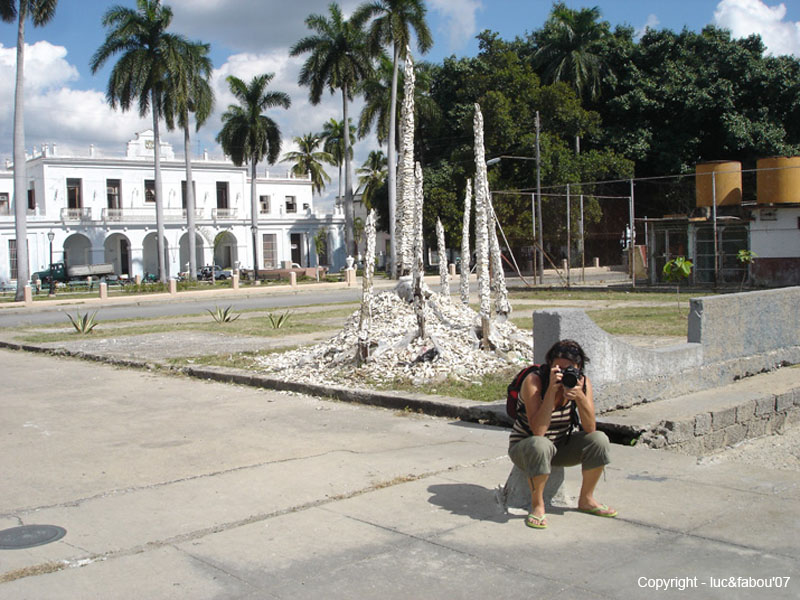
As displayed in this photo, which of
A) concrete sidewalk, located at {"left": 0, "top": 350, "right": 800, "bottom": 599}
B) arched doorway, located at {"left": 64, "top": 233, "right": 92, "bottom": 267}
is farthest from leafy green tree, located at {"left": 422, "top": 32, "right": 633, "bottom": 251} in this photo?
concrete sidewalk, located at {"left": 0, "top": 350, "right": 800, "bottom": 599}

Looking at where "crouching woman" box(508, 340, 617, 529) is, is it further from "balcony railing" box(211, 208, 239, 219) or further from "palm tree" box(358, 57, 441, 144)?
"balcony railing" box(211, 208, 239, 219)

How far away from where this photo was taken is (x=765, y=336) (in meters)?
9.53

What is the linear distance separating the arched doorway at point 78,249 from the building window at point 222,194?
10.7m

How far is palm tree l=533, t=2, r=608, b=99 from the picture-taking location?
1865 inches

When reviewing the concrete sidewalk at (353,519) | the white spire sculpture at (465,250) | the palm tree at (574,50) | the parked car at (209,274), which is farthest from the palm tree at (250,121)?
the concrete sidewalk at (353,519)

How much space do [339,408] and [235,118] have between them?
153 feet

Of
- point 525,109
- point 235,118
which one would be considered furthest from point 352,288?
point 235,118

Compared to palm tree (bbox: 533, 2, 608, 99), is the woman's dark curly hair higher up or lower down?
lower down

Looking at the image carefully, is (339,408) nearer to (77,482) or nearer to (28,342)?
(77,482)

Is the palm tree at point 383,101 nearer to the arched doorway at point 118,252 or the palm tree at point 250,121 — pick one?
the palm tree at point 250,121

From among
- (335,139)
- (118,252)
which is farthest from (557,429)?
(335,139)

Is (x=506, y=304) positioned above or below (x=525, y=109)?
below

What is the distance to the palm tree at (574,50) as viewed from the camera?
47.4m

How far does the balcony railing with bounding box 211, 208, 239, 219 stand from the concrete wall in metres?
52.9
